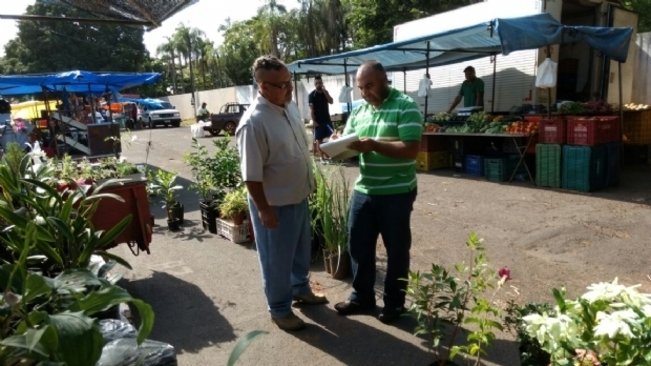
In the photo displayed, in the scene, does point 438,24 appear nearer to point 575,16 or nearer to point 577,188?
point 575,16

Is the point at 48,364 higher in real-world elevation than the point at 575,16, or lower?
lower

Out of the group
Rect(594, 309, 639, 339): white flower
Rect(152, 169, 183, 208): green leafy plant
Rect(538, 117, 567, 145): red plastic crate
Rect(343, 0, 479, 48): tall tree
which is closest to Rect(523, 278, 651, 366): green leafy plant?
Rect(594, 309, 639, 339): white flower

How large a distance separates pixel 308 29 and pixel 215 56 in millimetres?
15571

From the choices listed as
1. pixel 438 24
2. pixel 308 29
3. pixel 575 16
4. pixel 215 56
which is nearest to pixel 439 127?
pixel 438 24

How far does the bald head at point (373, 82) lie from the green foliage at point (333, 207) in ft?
3.93

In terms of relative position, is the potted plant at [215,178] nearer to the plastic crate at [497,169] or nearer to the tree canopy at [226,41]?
the plastic crate at [497,169]

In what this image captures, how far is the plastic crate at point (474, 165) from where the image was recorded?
9.25 m

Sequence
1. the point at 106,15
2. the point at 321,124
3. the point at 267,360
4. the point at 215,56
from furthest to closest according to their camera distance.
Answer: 1. the point at 215,56
2. the point at 321,124
3. the point at 106,15
4. the point at 267,360

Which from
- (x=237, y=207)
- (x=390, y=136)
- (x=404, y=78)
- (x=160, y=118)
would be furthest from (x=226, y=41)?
(x=390, y=136)

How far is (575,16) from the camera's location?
1094cm

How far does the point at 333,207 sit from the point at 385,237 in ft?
3.35

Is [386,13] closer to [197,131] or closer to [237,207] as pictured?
Result: [197,131]

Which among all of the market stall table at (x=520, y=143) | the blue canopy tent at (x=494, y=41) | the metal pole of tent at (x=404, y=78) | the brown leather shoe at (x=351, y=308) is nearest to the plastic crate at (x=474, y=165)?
the market stall table at (x=520, y=143)

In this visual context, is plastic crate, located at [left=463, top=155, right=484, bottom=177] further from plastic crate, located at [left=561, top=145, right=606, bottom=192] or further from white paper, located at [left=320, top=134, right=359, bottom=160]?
white paper, located at [left=320, top=134, right=359, bottom=160]
